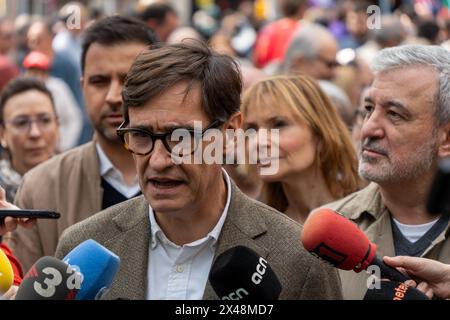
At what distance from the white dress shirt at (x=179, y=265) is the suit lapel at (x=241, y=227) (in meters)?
0.03

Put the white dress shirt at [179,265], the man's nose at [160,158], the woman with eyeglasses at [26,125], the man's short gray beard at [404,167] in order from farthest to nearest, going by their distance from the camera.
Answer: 1. the woman with eyeglasses at [26,125]
2. the man's short gray beard at [404,167]
3. the white dress shirt at [179,265]
4. the man's nose at [160,158]

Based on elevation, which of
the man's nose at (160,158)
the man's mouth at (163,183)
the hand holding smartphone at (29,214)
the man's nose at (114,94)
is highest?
the man's nose at (160,158)

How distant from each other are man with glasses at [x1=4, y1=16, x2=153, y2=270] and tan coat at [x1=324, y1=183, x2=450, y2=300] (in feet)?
4.16

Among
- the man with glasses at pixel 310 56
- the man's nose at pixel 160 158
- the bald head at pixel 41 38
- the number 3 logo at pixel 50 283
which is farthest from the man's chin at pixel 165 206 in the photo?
the bald head at pixel 41 38

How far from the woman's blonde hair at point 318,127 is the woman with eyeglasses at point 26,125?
2115mm

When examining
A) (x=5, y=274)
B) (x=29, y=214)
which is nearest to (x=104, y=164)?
(x=29, y=214)

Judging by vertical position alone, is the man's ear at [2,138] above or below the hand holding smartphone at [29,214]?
below

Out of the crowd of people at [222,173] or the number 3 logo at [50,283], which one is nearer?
the number 3 logo at [50,283]

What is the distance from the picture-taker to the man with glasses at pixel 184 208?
4051 millimetres

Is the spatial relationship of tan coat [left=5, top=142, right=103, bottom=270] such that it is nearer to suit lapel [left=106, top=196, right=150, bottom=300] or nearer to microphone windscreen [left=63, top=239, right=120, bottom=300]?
suit lapel [left=106, top=196, right=150, bottom=300]

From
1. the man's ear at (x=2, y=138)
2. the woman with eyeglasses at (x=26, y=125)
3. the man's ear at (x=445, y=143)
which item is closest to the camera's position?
the man's ear at (x=445, y=143)

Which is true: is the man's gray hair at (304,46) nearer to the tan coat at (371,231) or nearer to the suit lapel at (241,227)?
the tan coat at (371,231)

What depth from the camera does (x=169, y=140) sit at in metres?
4.01
